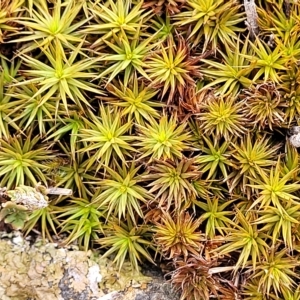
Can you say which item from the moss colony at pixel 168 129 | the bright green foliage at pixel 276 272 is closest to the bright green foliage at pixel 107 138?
the moss colony at pixel 168 129

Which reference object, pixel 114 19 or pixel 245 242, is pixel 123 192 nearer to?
pixel 245 242

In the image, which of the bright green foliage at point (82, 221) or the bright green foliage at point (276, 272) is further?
the bright green foliage at point (82, 221)

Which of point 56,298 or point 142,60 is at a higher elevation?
point 142,60

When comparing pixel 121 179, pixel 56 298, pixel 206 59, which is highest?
pixel 206 59

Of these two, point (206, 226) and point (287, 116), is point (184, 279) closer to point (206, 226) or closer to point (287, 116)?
point (206, 226)

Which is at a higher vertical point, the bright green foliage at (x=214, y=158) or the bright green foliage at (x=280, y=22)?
the bright green foliage at (x=280, y=22)

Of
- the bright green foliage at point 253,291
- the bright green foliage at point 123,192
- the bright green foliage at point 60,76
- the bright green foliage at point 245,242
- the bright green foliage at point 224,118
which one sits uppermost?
the bright green foliage at point 60,76

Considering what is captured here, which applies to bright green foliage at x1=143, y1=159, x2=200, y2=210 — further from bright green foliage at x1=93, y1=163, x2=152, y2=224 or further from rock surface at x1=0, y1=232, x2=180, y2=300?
rock surface at x1=0, y1=232, x2=180, y2=300

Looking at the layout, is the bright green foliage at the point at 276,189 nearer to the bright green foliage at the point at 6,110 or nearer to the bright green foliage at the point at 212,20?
the bright green foliage at the point at 212,20

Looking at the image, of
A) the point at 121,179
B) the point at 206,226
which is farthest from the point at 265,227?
the point at 121,179
